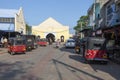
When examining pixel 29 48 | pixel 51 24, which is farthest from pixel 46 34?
pixel 29 48

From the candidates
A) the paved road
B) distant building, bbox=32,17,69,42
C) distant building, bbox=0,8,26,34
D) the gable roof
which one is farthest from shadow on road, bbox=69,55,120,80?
the gable roof

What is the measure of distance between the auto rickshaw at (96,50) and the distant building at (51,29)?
83.3 metres

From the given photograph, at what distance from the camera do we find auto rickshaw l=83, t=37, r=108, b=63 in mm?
26609

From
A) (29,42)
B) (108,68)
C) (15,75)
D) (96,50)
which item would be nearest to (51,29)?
(29,42)

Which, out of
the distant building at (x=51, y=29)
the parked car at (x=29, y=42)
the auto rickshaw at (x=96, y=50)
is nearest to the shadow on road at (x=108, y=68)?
the auto rickshaw at (x=96, y=50)

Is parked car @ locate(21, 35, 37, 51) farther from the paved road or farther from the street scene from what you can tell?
the paved road

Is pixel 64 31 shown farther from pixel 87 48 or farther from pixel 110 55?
pixel 87 48

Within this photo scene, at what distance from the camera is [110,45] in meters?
37.1

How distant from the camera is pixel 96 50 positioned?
26.8 meters

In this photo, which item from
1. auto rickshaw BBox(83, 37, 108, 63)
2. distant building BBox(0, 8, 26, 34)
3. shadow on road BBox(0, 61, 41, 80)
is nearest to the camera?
shadow on road BBox(0, 61, 41, 80)

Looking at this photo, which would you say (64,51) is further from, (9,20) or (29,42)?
(9,20)

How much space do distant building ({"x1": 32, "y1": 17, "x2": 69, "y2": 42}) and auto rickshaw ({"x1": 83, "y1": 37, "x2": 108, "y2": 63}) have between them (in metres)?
83.3

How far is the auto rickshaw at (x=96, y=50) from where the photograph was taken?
26.6 m

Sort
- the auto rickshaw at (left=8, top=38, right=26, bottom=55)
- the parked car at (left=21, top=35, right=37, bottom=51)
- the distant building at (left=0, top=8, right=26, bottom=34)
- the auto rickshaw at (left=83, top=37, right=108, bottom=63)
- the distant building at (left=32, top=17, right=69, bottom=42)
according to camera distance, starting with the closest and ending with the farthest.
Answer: the auto rickshaw at (left=83, top=37, right=108, bottom=63) < the auto rickshaw at (left=8, top=38, right=26, bottom=55) < the parked car at (left=21, top=35, right=37, bottom=51) < the distant building at (left=0, top=8, right=26, bottom=34) < the distant building at (left=32, top=17, right=69, bottom=42)
